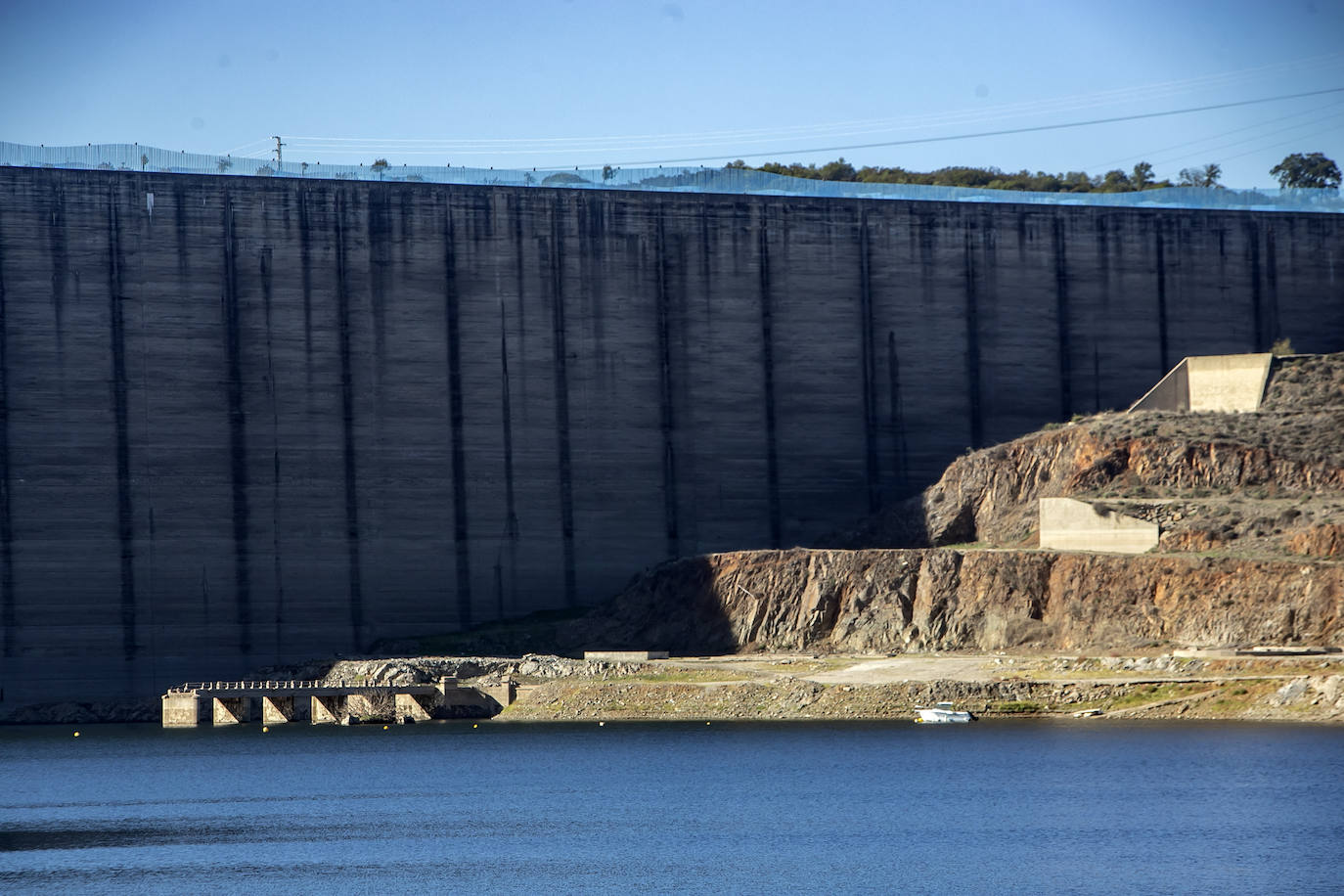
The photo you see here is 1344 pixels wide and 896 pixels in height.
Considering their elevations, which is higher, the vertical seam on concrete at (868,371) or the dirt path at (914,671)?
the vertical seam on concrete at (868,371)

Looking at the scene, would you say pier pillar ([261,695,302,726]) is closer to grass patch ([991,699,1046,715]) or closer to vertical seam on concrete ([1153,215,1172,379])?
grass patch ([991,699,1046,715])

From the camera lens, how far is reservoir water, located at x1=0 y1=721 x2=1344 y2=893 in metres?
41.8

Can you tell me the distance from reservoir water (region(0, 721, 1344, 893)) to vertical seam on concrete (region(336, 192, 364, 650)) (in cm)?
1373

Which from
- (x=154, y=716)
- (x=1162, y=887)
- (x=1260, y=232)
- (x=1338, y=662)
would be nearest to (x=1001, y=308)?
A: (x=1260, y=232)

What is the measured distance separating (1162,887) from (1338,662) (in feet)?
93.3

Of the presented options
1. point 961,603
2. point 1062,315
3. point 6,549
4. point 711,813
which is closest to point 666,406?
point 961,603

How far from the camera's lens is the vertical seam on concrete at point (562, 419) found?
8825cm

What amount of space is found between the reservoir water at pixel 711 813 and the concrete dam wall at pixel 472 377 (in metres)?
13.1

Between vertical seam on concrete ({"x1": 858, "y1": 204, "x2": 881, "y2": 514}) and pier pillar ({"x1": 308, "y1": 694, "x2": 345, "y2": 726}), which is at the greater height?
vertical seam on concrete ({"x1": 858, "y1": 204, "x2": 881, "y2": 514})

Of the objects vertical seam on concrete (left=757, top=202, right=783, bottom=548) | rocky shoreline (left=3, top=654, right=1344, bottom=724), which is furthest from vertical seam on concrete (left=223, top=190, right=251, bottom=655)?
vertical seam on concrete (left=757, top=202, right=783, bottom=548)

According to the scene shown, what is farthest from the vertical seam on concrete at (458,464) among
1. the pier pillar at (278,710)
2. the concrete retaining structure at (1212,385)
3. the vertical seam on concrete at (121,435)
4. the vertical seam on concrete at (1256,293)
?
the vertical seam on concrete at (1256,293)

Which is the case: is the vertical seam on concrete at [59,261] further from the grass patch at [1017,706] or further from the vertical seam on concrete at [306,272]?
the grass patch at [1017,706]

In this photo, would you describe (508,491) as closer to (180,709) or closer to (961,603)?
(180,709)

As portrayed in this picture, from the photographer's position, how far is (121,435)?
82.8 meters
